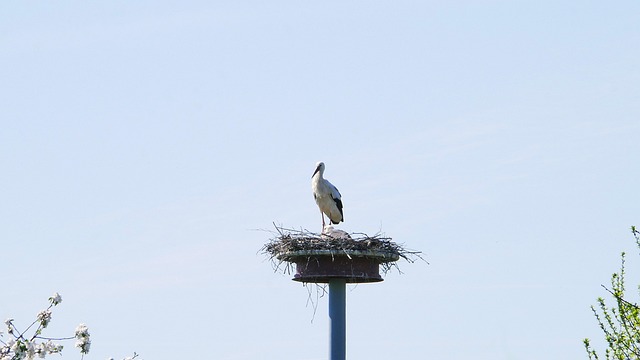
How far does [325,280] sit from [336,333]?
737mm

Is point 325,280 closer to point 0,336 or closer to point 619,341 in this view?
point 619,341

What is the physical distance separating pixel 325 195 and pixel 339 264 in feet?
12.0

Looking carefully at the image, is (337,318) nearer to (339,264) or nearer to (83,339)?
(339,264)

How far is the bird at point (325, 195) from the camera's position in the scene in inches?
741

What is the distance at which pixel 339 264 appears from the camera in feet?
50.2

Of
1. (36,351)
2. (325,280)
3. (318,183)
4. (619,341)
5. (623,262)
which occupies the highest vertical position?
(318,183)

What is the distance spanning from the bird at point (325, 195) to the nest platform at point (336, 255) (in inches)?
119

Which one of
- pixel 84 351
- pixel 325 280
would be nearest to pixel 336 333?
pixel 325 280

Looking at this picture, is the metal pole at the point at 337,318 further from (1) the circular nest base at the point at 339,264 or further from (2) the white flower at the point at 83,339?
(2) the white flower at the point at 83,339

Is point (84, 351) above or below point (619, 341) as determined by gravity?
below

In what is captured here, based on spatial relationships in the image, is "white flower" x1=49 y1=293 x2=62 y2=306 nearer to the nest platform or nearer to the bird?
the nest platform

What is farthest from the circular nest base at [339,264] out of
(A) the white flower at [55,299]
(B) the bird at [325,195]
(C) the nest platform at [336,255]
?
(A) the white flower at [55,299]

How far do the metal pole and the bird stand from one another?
347 centimetres

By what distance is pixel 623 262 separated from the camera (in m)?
11.9
